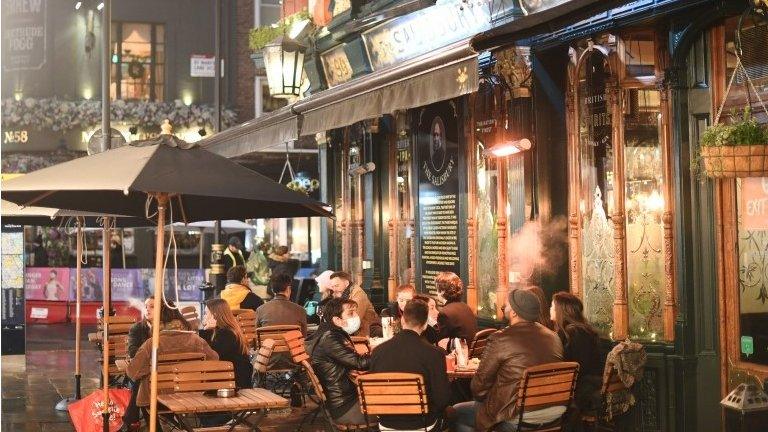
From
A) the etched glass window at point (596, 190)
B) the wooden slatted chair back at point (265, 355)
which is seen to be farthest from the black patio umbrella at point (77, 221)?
the etched glass window at point (596, 190)

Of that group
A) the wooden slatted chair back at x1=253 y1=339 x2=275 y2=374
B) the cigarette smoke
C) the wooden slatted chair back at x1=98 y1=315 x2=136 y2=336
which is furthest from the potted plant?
the wooden slatted chair back at x1=98 y1=315 x2=136 y2=336

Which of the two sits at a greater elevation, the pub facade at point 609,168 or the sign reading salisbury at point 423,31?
the sign reading salisbury at point 423,31

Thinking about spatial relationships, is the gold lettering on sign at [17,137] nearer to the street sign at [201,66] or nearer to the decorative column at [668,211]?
the street sign at [201,66]

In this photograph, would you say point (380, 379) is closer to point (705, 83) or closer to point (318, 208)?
point (318, 208)

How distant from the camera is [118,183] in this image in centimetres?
705

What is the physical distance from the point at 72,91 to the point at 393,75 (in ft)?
82.5

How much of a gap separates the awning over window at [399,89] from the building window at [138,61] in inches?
871

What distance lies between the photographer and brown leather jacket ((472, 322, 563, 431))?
27.2 feet

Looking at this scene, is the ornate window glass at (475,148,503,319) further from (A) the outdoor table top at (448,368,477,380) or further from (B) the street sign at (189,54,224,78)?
(B) the street sign at (189,54,224,78)

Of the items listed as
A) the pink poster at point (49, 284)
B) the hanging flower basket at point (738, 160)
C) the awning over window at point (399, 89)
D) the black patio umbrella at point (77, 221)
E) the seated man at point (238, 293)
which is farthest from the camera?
the pink poster at point (49, 284)

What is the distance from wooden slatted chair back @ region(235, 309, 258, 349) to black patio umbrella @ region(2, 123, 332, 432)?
18.1 feet

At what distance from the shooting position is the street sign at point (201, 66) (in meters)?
34.4

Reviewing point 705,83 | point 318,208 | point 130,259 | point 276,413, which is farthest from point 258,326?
point 130,259

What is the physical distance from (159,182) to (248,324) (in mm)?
7331
